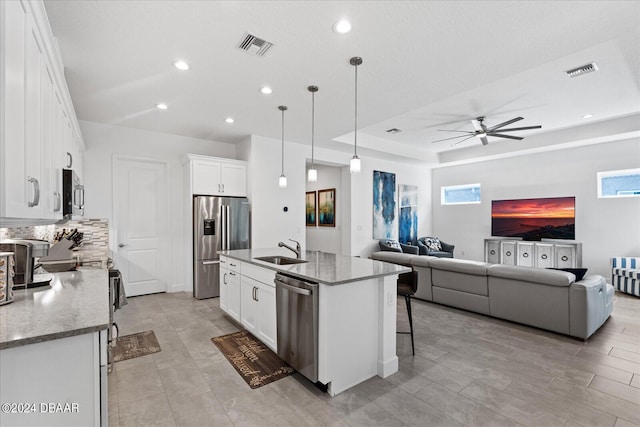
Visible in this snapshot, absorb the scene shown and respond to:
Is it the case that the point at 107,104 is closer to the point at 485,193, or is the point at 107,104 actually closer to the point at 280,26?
the point at 280,26

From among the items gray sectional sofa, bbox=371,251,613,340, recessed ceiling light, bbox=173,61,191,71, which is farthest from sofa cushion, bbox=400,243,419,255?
recessed ceiling light, bbox=173,61,191,71

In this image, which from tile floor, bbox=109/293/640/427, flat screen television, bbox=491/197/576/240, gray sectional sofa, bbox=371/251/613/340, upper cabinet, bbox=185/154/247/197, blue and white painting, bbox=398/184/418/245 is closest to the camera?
tile floor, bbox=109/293/640/427

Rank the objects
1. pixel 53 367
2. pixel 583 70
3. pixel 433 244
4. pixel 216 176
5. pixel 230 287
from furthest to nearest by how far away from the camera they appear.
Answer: pixel 433 244, pixel 216 176, pixel 230 287, pixel 583 70, pixel 53 367

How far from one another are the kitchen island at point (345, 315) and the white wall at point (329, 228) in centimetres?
395

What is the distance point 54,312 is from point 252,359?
175 centimetres

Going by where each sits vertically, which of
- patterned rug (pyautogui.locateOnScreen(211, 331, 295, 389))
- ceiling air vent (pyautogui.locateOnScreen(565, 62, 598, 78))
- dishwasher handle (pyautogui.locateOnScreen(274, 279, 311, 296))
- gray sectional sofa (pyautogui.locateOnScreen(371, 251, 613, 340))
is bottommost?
patterned rug (pyautogui.locateOnScreen(211, 331, 295, 389))

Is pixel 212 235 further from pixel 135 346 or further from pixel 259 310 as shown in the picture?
pixel 259 310

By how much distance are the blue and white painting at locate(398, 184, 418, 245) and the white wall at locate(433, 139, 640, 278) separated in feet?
3.45

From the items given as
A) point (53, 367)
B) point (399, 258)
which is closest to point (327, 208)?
point (399, 258)

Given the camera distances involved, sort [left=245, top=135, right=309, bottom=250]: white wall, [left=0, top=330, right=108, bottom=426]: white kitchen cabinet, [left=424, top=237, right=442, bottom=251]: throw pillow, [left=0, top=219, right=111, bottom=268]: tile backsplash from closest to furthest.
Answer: [left=0, top=330, right=108, bottom=426]: white kitchen cabinet
[left=0, top=219, right=111, bottom=268]: tile backsplash
[left=245, top=135, right=309, bottom=250]: white wall
[left=424, top=237, right=442, bottom=251]: throw pillow

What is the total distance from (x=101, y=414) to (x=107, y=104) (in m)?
3.96

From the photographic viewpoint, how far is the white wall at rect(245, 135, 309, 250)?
5.32 m

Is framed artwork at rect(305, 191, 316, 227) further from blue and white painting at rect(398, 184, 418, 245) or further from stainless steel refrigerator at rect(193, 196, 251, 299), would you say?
stainless steel refrigerator at rect(193, 196, 251, 299)

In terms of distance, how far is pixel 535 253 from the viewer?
21.7ft
